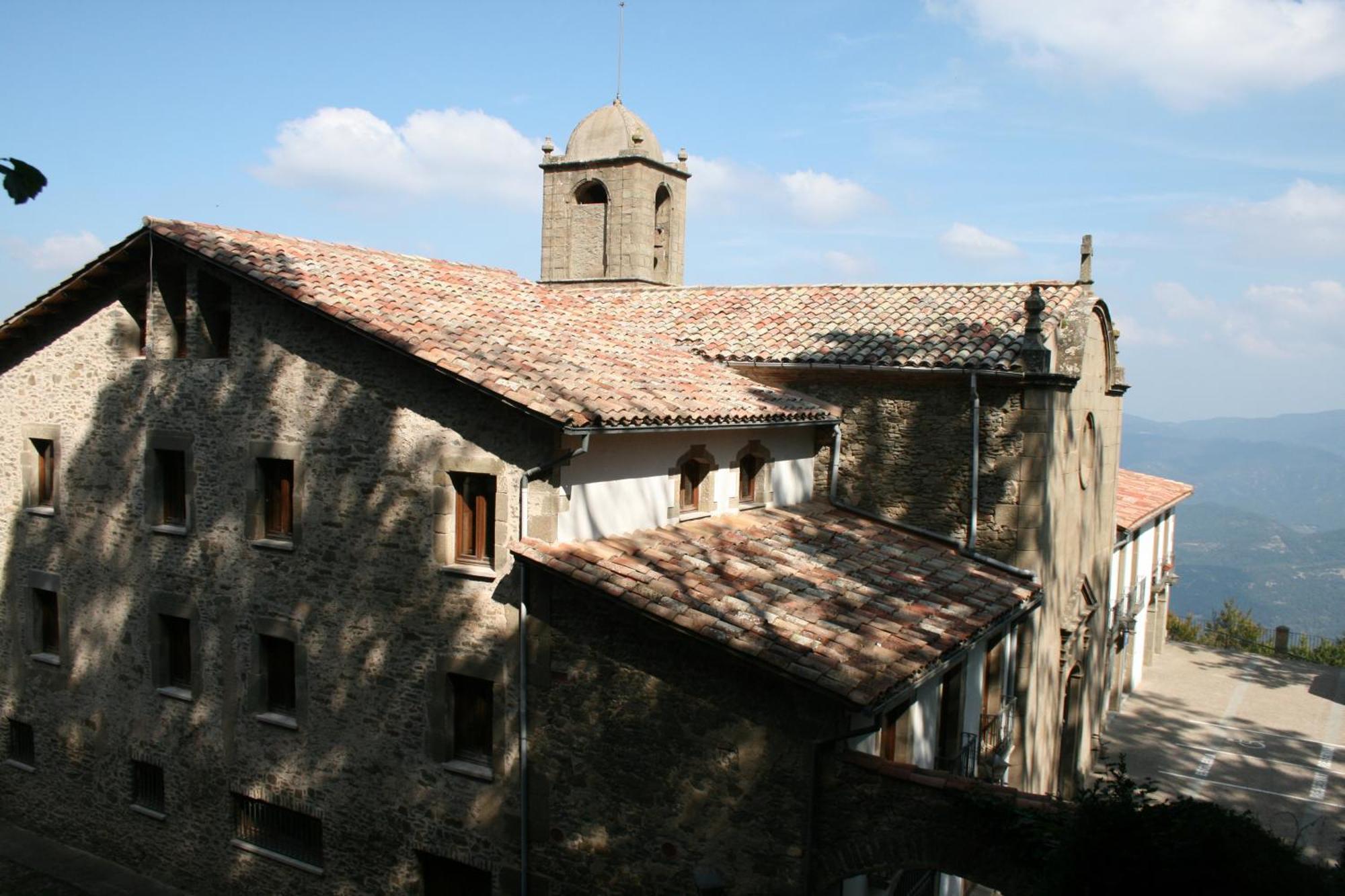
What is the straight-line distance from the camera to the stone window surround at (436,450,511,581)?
428 inches

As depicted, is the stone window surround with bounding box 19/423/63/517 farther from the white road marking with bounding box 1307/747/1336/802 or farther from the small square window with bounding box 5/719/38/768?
the white road marking with bounding box 1307/747/1336/802

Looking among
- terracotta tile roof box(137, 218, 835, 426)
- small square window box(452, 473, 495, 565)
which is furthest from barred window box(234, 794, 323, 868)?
terracotta tile roof box(137, 218, 835, 426)

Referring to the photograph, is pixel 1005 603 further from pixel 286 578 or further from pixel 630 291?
pixel 630 291

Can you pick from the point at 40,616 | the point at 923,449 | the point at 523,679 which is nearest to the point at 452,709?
the point at 523,679

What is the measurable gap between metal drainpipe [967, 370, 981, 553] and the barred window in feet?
30.1

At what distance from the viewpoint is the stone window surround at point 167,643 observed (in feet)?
43.7

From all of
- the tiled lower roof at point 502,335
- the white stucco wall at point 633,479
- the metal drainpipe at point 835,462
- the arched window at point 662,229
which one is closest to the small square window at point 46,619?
the tiled lower roof at point 502,335

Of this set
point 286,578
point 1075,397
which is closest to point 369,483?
point 286,578

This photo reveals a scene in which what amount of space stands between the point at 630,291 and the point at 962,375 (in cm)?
792

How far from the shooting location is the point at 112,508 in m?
14.3

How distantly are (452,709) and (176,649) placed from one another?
4774mm

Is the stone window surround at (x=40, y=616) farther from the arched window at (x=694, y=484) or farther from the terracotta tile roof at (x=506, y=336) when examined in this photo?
the arched window at (x=694, y=484)

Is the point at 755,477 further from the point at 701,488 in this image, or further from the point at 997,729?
the point at 997,729

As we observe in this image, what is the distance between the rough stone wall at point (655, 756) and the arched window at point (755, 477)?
4395 mm
